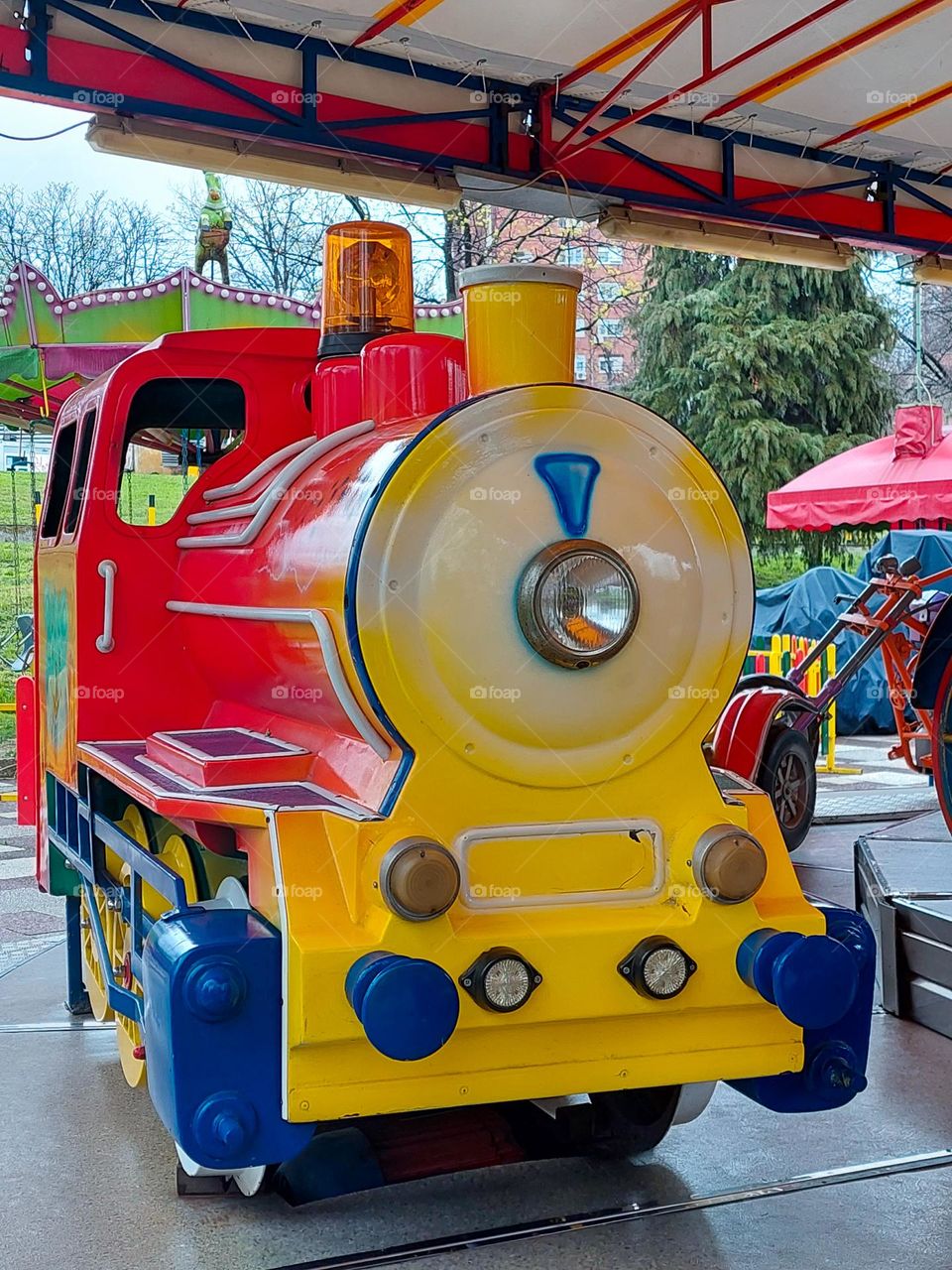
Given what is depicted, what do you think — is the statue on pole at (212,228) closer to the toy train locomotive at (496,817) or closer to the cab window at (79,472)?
the cab window at (79,472)

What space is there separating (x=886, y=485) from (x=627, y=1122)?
381 inches

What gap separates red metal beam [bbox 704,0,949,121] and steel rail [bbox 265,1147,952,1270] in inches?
170

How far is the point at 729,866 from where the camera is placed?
3.04 metres

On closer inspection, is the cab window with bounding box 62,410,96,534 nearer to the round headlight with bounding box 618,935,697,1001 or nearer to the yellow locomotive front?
the yellow locomotive front

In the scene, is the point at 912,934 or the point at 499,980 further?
the point at 912,934

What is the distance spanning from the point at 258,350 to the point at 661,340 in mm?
16721

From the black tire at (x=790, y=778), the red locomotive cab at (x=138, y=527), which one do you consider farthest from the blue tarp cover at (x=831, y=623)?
the red locomotive cab at (x=138, y=527)

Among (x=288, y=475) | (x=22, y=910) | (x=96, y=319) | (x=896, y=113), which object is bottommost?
(x=22, y=910)

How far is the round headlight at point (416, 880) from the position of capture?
2.82m

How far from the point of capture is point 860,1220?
3.30 meters

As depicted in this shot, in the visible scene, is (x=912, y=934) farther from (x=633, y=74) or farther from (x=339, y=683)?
(x=633, y=74)

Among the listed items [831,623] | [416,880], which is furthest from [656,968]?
[831,623]

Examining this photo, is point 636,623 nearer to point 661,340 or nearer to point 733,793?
point 733,793

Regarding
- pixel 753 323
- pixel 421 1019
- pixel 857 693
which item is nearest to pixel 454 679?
pixel 421 1019
